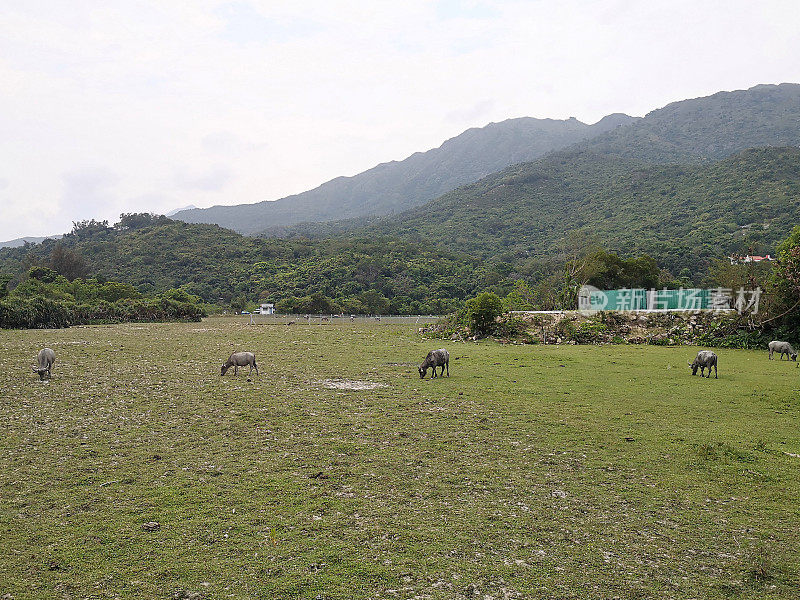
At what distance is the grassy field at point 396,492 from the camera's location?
16.6 feet

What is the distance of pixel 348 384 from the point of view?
16062mm

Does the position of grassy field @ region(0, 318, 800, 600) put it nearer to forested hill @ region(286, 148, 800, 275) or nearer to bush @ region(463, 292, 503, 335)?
bush @ region(463, 292, 503, 335)

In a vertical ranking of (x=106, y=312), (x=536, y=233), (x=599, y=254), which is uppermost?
(x=536, y=233)

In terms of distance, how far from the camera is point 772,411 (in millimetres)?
12578

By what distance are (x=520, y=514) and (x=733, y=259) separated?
49.5m

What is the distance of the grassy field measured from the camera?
5062 millimetres

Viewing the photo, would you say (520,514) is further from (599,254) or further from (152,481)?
(599,254)

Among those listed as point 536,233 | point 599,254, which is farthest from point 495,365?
point 536,233

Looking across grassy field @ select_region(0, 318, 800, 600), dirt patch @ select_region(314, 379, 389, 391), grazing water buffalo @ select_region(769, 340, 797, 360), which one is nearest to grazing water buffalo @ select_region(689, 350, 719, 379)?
grassy field @ select_region(0, 318, 800, 600)

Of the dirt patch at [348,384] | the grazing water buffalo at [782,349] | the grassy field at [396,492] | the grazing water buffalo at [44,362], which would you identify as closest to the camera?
the grassy field at [396,492]

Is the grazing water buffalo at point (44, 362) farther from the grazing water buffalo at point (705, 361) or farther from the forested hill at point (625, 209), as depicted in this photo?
the forested hill at point (625, 209)

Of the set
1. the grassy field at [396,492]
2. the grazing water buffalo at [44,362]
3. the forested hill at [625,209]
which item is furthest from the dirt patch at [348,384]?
the forested hill at [625,209]

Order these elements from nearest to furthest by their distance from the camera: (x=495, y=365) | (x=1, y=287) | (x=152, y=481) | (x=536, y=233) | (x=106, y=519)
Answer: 1. (x=106, y=519)
2. (x=152, y=481)
3. (x=495, y=365)
4. (x=1, y=287)
5. (x=536, y=233)

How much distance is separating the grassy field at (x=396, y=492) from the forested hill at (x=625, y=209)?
227 feet
